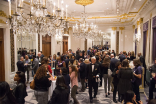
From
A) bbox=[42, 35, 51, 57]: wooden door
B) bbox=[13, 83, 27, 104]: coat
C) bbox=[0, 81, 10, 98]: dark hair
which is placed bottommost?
bbox=[13, 83, 27, 104]: coat

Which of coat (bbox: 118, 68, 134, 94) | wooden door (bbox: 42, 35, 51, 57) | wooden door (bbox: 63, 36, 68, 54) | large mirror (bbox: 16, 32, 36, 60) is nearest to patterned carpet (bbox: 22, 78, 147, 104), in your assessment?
coat (bbox: 118, 68, 134, 94)

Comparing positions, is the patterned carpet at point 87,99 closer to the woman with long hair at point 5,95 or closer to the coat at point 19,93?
the coat at point 19,93

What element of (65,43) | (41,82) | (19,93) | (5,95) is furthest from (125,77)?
(65,43)

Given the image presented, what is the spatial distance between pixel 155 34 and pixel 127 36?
9.26 metres

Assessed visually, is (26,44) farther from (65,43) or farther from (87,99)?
(65,43)

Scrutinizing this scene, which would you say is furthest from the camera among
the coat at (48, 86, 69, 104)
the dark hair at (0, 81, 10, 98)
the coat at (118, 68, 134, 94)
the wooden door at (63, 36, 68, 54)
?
the wooden door at (63, 36, 68, 54)

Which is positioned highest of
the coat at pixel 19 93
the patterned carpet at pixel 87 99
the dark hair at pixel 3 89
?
the dark hair at pixel 3 89

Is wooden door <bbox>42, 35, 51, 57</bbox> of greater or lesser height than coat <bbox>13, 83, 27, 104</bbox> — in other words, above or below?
above

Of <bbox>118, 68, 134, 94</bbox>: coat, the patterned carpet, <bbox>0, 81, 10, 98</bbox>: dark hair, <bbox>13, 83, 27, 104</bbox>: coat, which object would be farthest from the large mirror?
<bbox>0, 81, 10, 98</bbox>: dark hair

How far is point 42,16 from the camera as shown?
3541 mm

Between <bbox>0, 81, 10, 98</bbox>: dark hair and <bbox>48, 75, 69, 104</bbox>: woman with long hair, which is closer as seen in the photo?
<bbox>0, 81, 10, 98</bbox>: dark hair

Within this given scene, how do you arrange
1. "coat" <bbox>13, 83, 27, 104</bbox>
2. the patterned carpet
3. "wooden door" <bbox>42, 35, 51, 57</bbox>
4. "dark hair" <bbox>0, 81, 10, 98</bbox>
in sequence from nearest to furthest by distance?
"dark hair" <bbox>0, 81, 10, 98</bbox> → "coat" <bbox>13, 83, 27, 104</bbox> → the patterned carpet → "wooden door" <bbox>42, 35, 51, 57</bbox>

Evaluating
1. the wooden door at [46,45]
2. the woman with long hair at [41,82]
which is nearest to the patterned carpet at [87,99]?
the woman with long hair at [41,82]

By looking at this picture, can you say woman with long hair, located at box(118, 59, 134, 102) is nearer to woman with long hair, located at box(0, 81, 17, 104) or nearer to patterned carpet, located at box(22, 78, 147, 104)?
patterned carpet, located at box(22, 78, 147, 104)
